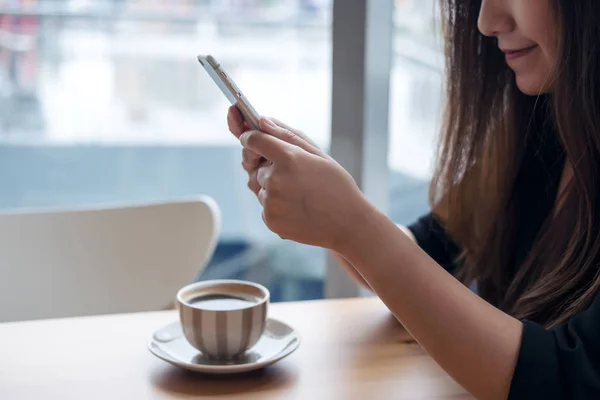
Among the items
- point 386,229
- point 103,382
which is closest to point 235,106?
point 386,229

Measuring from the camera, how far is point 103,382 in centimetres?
71

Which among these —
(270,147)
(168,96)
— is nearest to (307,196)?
(270,147)

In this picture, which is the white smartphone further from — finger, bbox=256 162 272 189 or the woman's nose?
the woman's nose

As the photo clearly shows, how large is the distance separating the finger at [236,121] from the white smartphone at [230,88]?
25 mm

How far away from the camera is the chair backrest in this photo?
109 centimetres

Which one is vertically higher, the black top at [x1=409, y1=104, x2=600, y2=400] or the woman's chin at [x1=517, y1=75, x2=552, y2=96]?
the woman's chin at [x1=517, y1=75, x2=552, y2=96]

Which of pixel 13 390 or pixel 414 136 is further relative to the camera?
pixel 414 136

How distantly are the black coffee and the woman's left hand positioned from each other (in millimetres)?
124

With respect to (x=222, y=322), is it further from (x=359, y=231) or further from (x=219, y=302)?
(x=359, y=231)

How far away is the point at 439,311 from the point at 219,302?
0.25m

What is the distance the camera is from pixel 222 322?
2.38ft

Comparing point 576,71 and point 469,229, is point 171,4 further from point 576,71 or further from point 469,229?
point 576,71

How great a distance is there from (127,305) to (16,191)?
701mm

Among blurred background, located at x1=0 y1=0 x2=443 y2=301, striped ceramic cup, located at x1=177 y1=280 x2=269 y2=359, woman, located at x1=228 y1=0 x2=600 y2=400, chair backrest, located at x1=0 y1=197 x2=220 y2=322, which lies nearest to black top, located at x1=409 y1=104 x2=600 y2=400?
woman, located at x1=228 y1=0 x2=600 y2=400
